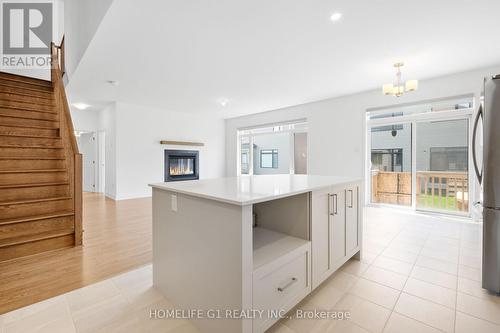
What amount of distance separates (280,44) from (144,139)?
4.72m

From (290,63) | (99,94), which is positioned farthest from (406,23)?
(99,94)

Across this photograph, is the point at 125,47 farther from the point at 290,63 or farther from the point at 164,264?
the point at 164,264

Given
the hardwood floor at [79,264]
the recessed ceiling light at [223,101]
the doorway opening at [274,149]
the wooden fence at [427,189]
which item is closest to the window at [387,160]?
the wooden fence at [427,189]

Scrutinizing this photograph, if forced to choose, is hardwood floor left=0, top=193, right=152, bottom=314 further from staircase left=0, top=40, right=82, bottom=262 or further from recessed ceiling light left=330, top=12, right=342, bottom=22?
recessed ceiling light left=330, top=12, right=342, bottom=22

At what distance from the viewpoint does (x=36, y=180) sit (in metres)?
3.05

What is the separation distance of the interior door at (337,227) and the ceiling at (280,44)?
187 cm

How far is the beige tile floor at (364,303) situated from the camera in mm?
1465

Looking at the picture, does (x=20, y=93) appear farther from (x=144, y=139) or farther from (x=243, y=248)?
(x=243, y=248)

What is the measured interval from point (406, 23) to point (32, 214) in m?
4.86

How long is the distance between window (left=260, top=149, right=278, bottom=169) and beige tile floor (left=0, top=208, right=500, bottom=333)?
5072mm

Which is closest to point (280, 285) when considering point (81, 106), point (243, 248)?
point (243, 248)

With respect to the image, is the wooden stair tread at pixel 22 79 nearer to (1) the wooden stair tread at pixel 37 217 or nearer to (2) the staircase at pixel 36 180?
(2) the staircase at pixel 36 180

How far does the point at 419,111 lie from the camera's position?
4527 millimetres

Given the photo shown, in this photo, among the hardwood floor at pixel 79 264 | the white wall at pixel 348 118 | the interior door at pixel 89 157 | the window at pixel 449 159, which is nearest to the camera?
the hardwood floor at pixel 79 264
